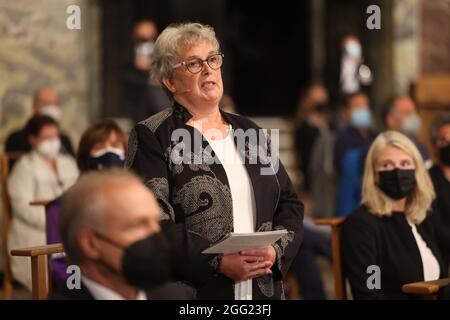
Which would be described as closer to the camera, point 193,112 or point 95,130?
point 193,112

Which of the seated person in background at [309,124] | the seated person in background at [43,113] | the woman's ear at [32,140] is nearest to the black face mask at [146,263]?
the woman's ear at [32,140]

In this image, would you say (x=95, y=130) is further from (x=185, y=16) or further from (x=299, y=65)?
(x=299, y=65)

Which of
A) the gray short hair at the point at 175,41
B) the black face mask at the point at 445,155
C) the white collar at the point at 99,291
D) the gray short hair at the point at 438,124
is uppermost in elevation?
the gray short hair at the point at 175,41

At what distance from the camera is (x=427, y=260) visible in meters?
4.84

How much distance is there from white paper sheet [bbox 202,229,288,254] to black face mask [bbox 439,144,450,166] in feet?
7.73

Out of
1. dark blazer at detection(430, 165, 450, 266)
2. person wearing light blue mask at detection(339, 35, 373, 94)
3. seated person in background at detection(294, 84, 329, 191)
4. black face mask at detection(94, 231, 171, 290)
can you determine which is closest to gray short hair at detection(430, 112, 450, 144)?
dark blazer at detection(430, 165, 450, 266)

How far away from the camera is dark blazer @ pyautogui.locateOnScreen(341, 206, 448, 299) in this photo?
4.77 metres

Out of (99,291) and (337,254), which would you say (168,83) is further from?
(99,291)

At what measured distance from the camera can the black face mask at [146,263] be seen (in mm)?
2418

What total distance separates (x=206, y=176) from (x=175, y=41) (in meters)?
0.53

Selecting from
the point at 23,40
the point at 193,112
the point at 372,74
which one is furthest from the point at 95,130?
the point at 372,74

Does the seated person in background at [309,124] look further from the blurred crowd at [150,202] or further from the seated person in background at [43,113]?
the seated person in background at [43,113]

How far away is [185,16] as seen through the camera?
11.7 m

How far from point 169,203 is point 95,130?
62.5 inches
